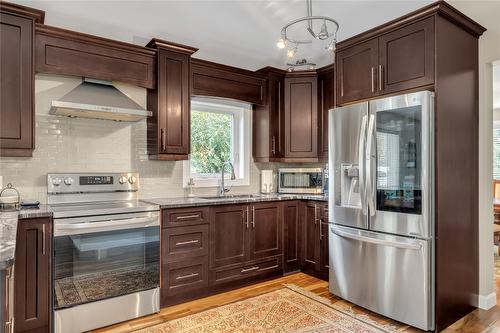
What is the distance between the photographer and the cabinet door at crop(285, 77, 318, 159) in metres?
4.05

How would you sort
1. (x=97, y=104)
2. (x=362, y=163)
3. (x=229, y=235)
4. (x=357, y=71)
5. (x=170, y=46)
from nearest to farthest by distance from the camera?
(x=362, y=163) → (x=97, y=104) → (x=357, y=71) → (x=170, y=46) → (x=229, y=235)

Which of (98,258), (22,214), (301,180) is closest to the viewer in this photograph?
(22,214)

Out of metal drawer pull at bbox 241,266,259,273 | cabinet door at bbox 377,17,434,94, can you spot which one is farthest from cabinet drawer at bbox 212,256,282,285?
cabinet door at bbox 377,17,434,94

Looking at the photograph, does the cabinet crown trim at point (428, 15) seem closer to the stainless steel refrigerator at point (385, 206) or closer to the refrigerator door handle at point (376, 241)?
the stainless steel refrigerator at point (385, 206)

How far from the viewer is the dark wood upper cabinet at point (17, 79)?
2471 millimetres

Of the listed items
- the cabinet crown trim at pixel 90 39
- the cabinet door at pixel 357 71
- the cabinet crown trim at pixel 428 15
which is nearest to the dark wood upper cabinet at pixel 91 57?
the cabinet crown trim at pixel 90 39

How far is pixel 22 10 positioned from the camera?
98.3 inches

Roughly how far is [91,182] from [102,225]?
2.26 ft

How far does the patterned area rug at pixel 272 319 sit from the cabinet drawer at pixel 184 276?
0.30 meters

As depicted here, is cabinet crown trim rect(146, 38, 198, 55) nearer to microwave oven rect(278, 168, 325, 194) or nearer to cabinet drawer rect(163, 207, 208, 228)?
cabinet drawer rect(163, 207, 208, 228)

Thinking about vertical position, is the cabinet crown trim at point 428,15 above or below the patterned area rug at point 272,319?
above

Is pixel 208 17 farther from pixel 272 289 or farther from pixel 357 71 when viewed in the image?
pixel 272 289

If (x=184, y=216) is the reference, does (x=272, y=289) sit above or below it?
below

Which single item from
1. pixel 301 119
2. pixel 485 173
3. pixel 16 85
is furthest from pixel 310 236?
pixel 16 85
